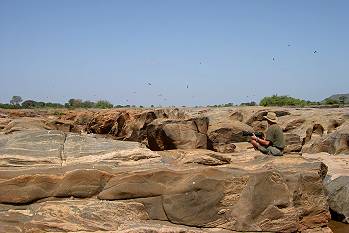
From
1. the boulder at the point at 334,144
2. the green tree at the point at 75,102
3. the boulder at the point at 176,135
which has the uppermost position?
the green tree at the point at 75,102

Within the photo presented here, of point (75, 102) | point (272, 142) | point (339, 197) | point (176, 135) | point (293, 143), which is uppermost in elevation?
point (75, 102)

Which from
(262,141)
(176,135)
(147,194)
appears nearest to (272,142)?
(262,141)

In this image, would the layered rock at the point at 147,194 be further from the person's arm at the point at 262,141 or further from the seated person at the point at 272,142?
the person's arm at the point at 262,141

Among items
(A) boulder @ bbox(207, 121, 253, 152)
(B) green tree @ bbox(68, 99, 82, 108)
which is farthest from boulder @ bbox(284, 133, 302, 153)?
(B) green tree @ bbox(68, 99, 82, 108)

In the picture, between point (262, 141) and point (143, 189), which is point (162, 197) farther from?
point (262, 141)

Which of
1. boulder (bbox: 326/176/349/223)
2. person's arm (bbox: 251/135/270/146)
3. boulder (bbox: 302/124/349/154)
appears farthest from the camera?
boulder (bbox: 302/124/349/154)

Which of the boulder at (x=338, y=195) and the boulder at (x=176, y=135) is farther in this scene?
the boulder at (x=176, y=135)

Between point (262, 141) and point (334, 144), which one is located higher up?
point (262, 141)

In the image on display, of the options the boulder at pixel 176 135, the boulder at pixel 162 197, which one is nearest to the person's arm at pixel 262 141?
the boulder at pixel 162 197

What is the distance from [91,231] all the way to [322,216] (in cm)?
444

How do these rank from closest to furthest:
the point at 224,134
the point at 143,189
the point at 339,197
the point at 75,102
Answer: the point at 143,189, the point at 339,197, the point at 224,134, the point at 75,102

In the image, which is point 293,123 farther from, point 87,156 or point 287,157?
point 87,156

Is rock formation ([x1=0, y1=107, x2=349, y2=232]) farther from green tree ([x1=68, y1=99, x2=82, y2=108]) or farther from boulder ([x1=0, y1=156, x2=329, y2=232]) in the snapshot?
green tree ([x1=68, y1=99, x2=82, y2=108])

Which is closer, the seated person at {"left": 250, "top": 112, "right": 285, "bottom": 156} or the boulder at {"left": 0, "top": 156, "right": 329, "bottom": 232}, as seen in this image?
the boulder at {"left": 0, "top": 156, "right": 329, "bottom": 232}
